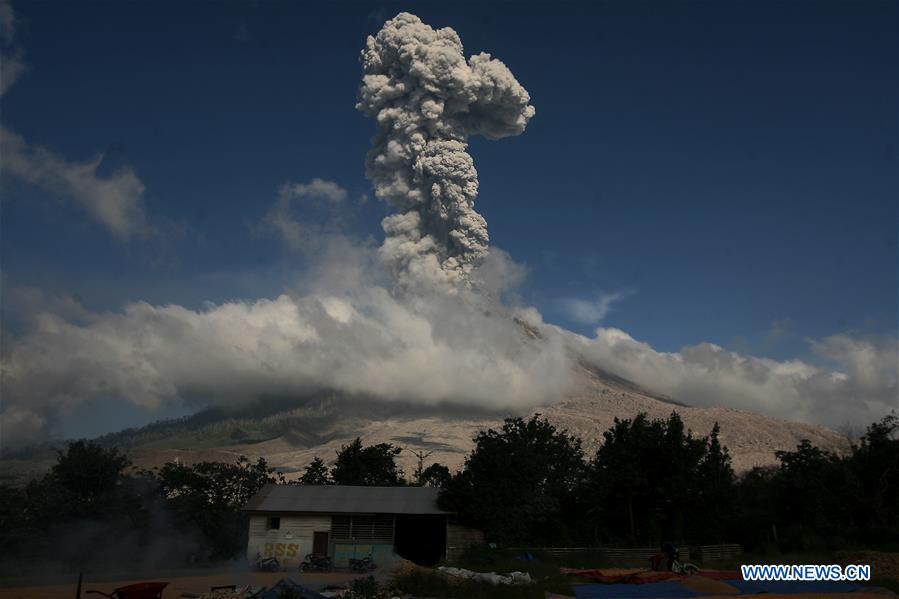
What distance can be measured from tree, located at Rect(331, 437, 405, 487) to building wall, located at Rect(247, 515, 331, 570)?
2052cm

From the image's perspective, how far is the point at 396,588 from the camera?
1459 cm

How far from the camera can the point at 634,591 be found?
1362 centimetres

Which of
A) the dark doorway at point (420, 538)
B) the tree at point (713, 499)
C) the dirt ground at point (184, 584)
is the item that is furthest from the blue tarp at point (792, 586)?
the tree at point (713, 499)

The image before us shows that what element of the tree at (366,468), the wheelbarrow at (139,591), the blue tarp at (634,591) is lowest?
the blue tarp at (634,591)

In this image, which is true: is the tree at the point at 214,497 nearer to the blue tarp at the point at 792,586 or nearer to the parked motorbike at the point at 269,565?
the parked motorbike at the point at 269,565

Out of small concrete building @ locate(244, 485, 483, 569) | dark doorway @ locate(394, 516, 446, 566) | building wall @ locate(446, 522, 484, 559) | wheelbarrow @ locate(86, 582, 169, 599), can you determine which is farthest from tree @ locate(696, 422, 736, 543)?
wheelbarrow @ locate(86, 582, 169, 599)

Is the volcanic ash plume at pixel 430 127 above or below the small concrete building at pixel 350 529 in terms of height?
above

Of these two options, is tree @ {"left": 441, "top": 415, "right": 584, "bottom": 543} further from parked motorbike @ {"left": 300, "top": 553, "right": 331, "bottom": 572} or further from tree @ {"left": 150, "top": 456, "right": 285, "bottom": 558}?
tree @ {"left": 150, "top": 456, "right": 285, "bottom": 558}

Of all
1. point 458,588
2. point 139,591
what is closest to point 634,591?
point 458,588

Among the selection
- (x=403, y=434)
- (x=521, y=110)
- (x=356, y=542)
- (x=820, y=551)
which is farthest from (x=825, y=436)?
(x=356, y=542)

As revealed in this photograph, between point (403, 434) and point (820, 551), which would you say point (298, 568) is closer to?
point (820, 551)

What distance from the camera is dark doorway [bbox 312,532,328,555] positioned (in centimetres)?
2809

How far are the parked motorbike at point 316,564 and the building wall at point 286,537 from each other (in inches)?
80.0

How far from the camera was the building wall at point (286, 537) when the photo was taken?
2778 centimetres
